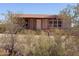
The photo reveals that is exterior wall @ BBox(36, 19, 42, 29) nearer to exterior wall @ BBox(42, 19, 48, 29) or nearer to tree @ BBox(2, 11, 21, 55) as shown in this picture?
exterior wall @ BBox(42, 19, 48, 29)

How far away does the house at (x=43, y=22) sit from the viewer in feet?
12.1

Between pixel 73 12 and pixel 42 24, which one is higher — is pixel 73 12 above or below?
above

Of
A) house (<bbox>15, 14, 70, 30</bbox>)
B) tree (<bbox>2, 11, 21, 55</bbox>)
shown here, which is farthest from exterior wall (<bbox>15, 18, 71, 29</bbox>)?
tree (<bbox>2, 11, 21, 55</bbox>)

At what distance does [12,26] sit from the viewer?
373 cm

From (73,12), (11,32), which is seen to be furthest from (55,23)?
(11,32)

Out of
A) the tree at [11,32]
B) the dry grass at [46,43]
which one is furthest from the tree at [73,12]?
the tree at [11,32]

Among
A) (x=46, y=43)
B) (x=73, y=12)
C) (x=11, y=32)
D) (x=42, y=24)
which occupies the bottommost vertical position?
(x=46, y=43)

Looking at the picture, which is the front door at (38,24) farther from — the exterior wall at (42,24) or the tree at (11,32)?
the tree at (11,32)

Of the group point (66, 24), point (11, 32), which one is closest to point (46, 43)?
point (66, 24)

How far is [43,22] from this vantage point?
3691 mm

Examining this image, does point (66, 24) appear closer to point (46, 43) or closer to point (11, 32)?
point (46, 43)

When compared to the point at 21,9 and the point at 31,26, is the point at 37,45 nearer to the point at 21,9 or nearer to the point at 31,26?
the point at 31,26

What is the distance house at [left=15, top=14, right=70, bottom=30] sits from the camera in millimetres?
3687

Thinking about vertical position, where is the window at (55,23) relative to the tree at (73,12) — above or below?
below
